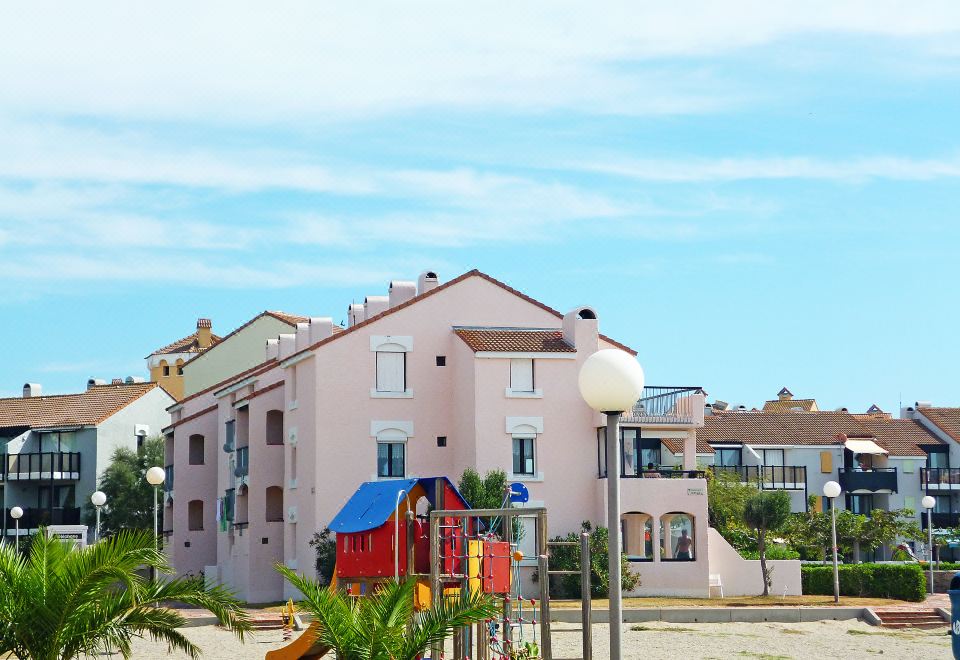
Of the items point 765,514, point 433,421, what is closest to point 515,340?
point 433,421

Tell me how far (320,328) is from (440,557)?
35037mm

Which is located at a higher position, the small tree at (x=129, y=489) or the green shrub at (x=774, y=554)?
the small tree at (x=129, y=489)

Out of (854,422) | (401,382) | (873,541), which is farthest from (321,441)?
(854,422)

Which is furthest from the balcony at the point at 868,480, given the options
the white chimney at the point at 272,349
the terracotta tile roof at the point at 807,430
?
the white chimney at the point at 272,349

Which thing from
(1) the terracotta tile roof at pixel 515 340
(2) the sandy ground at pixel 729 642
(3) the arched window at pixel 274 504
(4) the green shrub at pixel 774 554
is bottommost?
(2) the sandy ground at pixel 729 642

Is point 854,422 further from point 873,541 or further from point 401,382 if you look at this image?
point 401,382

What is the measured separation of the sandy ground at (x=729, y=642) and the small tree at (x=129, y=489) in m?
39.9

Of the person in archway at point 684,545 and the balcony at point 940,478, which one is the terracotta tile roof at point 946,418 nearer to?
the balcony at point 940,478

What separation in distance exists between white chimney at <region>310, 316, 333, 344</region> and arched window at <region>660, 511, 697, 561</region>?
15654 millimetres

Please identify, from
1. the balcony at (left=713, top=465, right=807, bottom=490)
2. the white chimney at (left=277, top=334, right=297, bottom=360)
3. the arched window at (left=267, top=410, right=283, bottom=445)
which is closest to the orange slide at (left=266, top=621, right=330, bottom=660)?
the arched window at (left=267, top=410, right=283, bottom=445)

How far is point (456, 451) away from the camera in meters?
49.4

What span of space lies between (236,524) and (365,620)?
128 ft

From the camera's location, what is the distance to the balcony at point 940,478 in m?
85.8

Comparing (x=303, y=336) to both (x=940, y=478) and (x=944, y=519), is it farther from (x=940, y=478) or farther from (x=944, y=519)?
(x=944, y=519)
